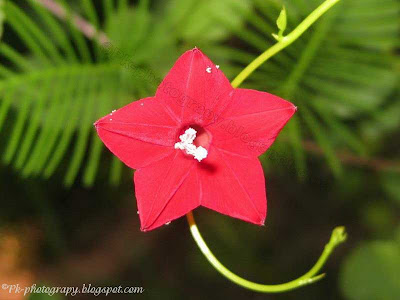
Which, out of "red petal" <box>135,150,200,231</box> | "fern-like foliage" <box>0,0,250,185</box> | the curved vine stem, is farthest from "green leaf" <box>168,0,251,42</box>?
"red petal" <box>135,150,200,231</box>

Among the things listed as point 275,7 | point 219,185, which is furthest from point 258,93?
point 275,7

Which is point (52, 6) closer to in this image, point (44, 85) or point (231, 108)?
point (44, 85)

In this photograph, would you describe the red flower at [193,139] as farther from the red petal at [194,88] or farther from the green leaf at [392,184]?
the green leaf at [392,184]

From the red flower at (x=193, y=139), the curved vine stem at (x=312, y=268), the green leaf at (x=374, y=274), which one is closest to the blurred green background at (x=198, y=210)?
the green leaf at (x=374, y=274)

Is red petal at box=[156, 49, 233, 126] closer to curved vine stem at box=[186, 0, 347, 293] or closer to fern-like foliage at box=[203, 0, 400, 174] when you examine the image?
curved vine stem at box=[186, 0, 347, 293]

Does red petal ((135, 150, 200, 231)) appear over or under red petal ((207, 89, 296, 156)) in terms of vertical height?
under

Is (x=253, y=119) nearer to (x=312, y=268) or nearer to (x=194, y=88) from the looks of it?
(x=194, y=88)
